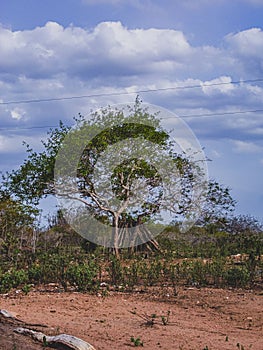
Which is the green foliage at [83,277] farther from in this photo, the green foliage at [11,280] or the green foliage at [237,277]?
the green foliage at [237,277]

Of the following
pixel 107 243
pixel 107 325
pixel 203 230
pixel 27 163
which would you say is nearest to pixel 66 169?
pixel 27 163

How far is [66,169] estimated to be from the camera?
49.0ft

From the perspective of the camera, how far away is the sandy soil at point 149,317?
588 centimetres

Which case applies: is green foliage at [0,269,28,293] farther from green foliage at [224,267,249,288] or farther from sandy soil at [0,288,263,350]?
green foliage at [224,267,249,288]

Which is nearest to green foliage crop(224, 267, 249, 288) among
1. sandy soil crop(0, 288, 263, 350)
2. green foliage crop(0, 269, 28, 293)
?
sandy soil crop(0, 288, 263, 350)

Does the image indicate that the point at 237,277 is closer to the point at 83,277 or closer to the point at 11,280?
the point at 83,277

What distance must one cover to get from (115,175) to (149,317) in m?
8.36

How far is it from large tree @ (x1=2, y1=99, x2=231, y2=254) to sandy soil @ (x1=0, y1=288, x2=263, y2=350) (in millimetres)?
6189

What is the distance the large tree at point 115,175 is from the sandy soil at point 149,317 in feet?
20.3

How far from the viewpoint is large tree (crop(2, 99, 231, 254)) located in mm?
14945

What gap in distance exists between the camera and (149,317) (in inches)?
282

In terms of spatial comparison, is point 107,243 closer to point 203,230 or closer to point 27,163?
point 27,163

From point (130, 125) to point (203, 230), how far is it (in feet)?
22.0

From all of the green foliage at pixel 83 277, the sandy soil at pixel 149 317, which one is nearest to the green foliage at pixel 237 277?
the sandy soil at pixel 149 317
